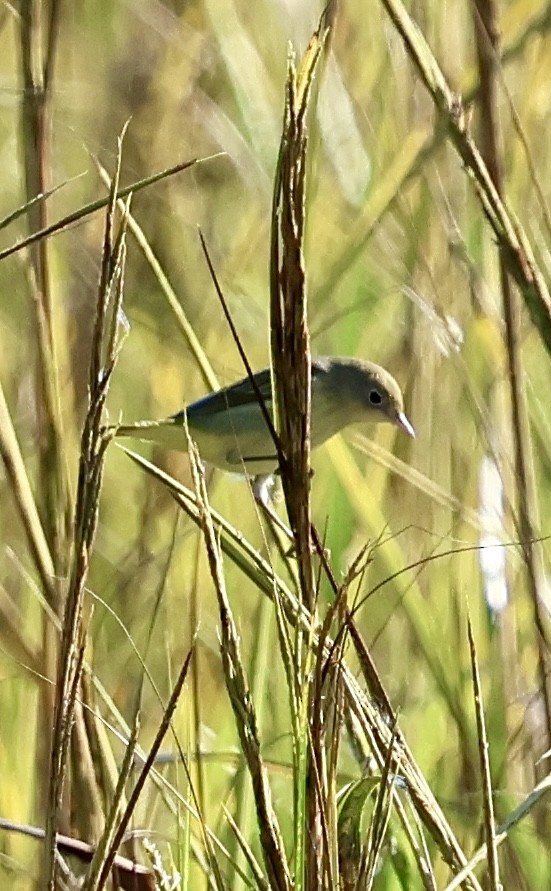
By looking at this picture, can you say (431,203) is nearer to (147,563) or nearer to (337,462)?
(337,462)

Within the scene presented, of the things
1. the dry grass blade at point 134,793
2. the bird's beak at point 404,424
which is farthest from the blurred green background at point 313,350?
the dry grass blade at point 134,793

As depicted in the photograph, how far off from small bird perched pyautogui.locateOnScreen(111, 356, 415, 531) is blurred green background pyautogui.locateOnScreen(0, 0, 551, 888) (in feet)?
0.10

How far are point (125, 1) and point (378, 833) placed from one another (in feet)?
3.66

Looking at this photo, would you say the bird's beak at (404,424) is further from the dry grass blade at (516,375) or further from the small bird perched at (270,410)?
the dry grass blade at (516,375)

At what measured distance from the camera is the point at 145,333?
4.44 ft

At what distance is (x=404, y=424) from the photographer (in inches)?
48.8

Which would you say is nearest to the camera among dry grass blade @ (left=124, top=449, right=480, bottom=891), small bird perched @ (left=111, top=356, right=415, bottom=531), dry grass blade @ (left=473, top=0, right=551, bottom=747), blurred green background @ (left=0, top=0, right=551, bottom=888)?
dry grass blade @ (left=124, top=449, right=480, bottom=891)

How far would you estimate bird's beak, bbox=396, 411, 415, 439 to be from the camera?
3.84ft

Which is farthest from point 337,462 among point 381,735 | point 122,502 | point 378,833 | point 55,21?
point 378,833

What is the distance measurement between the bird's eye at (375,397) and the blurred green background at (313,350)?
0.14 feet

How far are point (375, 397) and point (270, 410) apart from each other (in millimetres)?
180

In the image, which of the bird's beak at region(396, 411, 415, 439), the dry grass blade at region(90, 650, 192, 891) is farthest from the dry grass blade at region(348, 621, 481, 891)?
the bird's beak at region(396, 411, 415, 439)

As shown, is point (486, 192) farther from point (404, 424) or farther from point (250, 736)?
point (404, 424)

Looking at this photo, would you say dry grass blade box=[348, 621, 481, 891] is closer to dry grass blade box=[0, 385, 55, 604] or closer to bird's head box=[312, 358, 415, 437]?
dry grass blade box=[0, 385, 55, 604]
